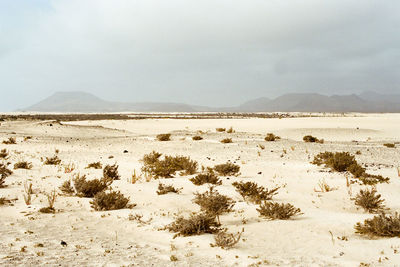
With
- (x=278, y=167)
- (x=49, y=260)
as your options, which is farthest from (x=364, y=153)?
(x=49, y=260)

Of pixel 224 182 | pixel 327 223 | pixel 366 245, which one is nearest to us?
pixel 366 245

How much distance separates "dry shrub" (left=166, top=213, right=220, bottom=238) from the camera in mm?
5309

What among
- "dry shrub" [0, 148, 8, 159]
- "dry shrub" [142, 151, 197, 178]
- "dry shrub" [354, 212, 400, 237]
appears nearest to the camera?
"dry shrub" [354, 212, 400, 237]

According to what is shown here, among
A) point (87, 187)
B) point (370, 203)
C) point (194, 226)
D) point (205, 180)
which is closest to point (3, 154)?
point (87, 187)

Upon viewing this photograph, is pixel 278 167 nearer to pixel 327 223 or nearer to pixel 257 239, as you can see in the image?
pixel 327 223

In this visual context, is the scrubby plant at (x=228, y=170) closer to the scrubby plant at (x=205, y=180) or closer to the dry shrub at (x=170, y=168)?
the dry shrub at (x=170, y=168)

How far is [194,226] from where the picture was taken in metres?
5.36

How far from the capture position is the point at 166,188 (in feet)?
26.5

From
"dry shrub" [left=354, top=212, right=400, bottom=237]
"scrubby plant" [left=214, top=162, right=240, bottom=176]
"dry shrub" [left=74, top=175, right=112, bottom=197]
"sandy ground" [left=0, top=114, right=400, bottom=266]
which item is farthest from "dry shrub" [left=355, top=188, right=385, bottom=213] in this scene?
"dry shrub" [left=74, top=175, right=112, bottom=197]

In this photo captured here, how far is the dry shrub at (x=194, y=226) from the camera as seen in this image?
17.4ft

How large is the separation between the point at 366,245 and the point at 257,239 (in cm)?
162

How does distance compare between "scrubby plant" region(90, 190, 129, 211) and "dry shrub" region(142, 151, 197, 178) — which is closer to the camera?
"scrubby plant" region(90, 190, 129, 211)

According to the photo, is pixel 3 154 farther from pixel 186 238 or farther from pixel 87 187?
pixel 186 238

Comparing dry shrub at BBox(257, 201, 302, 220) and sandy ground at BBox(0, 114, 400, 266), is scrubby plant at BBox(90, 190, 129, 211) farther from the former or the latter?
dry shrub at BBox(257, 201, 302, 220)
